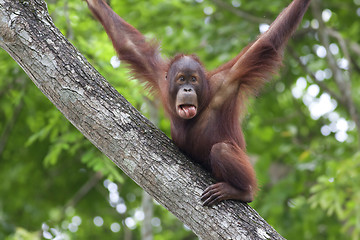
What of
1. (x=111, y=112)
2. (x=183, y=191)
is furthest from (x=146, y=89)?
(x=183, y=191)

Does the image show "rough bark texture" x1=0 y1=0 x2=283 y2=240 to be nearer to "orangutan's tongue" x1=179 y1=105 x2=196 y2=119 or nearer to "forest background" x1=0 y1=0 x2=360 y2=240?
"orangutan's tongue" x1=179 y1=105 x2=196 y2=119

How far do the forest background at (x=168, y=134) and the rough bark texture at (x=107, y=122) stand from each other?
9.24 feet

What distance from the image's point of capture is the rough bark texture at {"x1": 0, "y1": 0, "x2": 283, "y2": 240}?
3893 millimetres

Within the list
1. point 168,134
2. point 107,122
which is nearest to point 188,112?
point 107,122

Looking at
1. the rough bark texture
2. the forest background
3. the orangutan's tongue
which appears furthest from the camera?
the forest background

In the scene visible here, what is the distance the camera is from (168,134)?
30.1 feet

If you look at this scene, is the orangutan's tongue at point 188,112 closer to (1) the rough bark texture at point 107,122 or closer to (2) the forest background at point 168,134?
(1) the rough bark texture at point 107,122

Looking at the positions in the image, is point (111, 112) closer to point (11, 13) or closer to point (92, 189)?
point (11, 13)

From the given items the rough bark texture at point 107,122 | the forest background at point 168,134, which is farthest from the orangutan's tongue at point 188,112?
the forest background at point 168,134

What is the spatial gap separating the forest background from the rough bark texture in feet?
9.24

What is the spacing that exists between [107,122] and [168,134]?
517 centimetres

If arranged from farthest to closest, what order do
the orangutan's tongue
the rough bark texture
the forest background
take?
the forest background
the orangutan's tongue
the rough bark texture

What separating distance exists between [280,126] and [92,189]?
4.32 m

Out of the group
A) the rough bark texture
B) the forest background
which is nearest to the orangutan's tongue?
the rough bark texture
